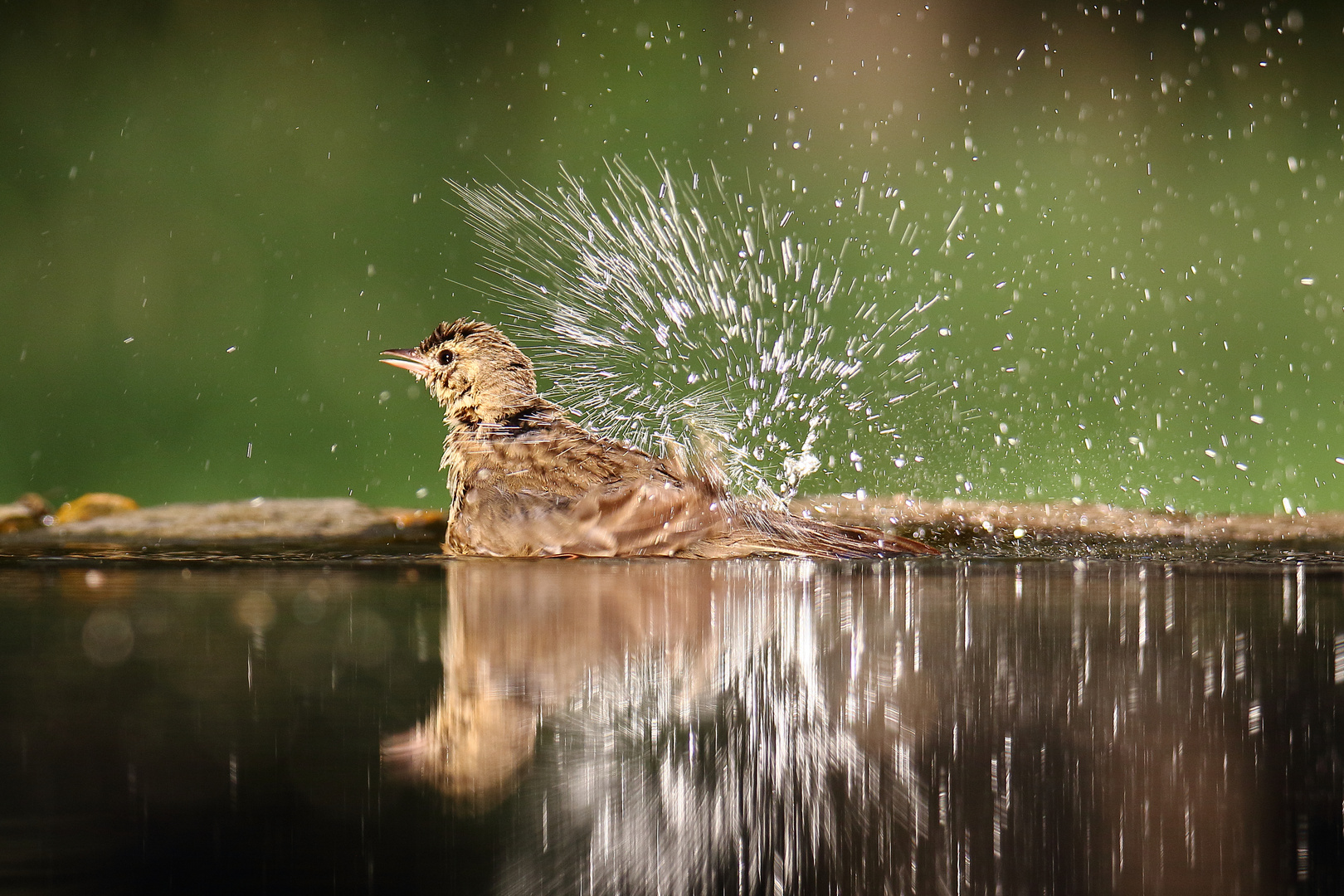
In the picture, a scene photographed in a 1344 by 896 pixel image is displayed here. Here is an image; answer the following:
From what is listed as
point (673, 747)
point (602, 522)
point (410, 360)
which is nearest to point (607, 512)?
point (602, 522)

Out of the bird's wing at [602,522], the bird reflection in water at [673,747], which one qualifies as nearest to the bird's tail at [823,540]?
the bird's wing at [602,522]

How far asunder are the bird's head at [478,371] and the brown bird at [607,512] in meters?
0.14

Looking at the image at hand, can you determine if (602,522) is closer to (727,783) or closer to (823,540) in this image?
(823,540)

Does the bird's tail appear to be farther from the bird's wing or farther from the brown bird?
the bird's wing

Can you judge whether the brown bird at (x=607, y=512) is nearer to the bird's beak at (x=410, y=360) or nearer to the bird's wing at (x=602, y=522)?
the bird's wing at (x=602, y=522)

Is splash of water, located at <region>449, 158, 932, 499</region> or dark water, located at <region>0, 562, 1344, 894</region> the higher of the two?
splash of water, located at <region>449, 158, 932, 499</region>

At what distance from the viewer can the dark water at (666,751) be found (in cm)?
54

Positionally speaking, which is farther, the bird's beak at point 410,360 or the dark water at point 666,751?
the bird's beak at point 410,360

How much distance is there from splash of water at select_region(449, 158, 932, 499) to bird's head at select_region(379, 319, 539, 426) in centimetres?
6

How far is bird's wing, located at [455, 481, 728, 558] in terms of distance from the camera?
2361mm

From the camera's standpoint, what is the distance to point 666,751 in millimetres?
740

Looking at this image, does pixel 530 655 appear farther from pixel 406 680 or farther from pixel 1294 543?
pixel 1294 543

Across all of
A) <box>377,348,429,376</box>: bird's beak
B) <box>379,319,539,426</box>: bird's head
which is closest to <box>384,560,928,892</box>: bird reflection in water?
<box>379,319,539,426</box>: bird's head

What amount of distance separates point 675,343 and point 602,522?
0.57 metres
